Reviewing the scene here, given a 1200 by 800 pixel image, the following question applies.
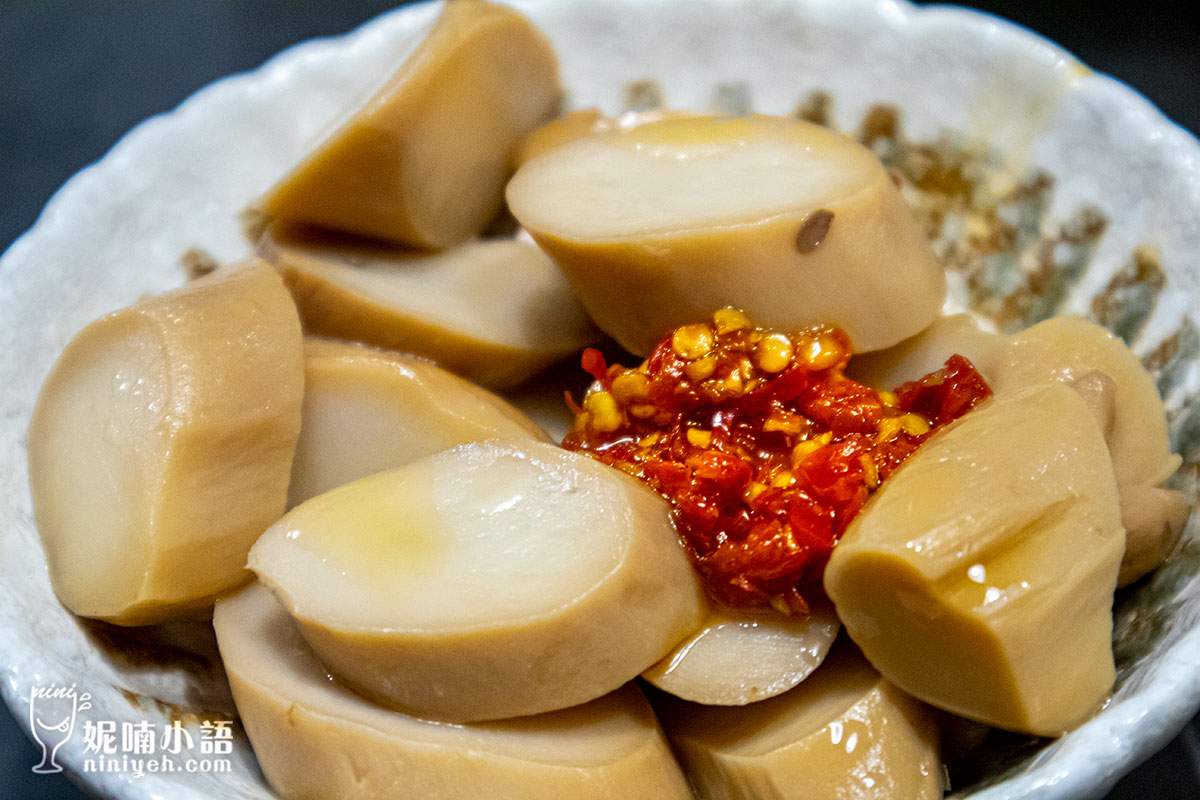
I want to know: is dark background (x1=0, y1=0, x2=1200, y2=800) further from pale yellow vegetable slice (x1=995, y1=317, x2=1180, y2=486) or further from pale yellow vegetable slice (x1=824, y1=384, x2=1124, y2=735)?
pale yellow vegetable slice (x1=824, y1=384, x2=1124, y2=735)

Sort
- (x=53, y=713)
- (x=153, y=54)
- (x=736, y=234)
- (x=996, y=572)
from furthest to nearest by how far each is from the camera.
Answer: (x=153, y=54)
(x=736, y=234)
(x=53, y=713)
(x=996, y=572)

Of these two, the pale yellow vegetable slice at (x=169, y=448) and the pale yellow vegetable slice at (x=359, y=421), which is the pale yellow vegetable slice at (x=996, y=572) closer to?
the pale yellow vegetable slice at (x=359, y=421)

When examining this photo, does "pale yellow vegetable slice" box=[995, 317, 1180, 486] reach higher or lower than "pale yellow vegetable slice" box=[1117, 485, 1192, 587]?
higher

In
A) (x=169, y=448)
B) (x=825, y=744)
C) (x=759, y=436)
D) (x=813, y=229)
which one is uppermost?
(x=813, y=229)

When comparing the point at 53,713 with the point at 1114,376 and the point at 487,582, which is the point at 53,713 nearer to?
the point at 487,582

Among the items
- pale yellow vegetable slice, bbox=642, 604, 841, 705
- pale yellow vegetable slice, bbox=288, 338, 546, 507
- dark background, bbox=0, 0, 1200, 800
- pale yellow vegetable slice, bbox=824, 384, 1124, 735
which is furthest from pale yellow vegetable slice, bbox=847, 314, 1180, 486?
dark background, bbox=0, 0, 1200, 800

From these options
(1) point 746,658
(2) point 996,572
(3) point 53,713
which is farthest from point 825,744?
(3) point 53,713

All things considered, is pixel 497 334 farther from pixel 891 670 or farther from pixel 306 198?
pixel 891 670
